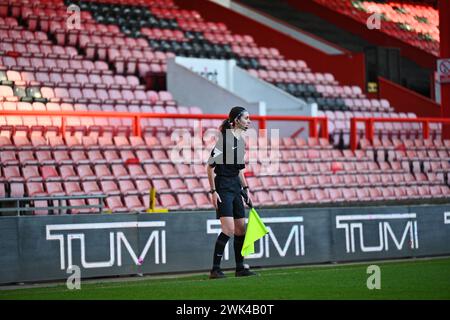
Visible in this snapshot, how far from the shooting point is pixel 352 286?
10727 millimetres

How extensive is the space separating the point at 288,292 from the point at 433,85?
79.8ft

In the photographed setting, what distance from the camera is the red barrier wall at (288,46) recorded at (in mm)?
29656

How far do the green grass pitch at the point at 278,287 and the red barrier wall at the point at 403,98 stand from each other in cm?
1611

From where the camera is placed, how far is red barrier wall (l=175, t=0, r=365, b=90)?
1168 inches

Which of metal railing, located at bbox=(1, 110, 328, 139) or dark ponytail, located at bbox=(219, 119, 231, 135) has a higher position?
metal railing, located at bbox=(1, 110, 328, 139)

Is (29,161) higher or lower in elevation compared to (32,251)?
higher

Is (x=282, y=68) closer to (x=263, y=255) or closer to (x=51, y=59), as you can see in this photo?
(x=51, y=59)

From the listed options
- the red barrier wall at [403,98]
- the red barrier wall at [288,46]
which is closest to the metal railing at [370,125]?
the red barrier wall at [403,98]

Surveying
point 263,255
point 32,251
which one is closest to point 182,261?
point 263,255

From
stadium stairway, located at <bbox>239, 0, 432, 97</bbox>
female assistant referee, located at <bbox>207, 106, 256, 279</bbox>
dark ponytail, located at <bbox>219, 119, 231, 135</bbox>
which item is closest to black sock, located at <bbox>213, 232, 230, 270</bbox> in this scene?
female assistant referee, located at <bbox>207, 106, 256, 279</bbox>

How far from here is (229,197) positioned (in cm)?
1201

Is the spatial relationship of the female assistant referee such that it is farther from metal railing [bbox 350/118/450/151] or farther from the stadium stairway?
the stadium stairway

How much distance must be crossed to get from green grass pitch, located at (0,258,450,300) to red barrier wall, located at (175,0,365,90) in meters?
16.7

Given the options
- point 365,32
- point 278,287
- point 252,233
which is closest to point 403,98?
point 365,32
